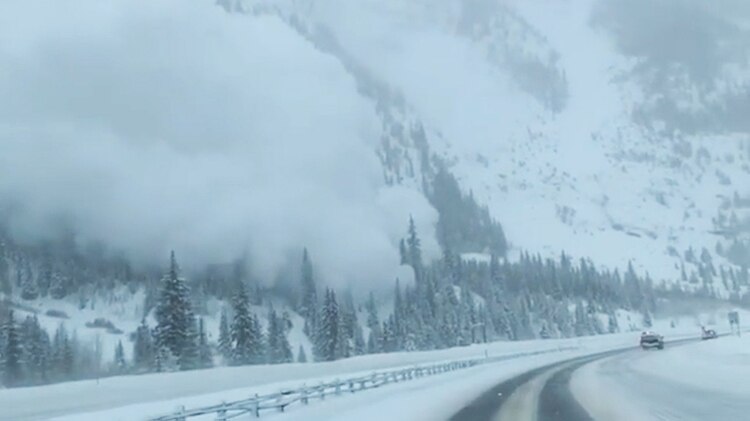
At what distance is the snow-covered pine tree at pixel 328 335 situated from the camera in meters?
110

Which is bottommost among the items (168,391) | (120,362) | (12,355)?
(168,391)

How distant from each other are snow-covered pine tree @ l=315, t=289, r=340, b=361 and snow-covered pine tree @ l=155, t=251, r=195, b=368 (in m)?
31.2

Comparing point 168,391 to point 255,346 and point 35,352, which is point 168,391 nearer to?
point 255,346

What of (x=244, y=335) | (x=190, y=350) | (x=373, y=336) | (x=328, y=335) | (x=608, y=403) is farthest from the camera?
(x=373, y=336)

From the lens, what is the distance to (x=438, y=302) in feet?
559

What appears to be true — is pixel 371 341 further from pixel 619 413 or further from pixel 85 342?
pixel 619 413

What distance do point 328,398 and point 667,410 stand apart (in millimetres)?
19295

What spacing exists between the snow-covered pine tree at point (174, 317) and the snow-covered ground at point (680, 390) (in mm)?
44377

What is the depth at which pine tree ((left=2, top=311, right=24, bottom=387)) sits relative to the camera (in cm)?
7325

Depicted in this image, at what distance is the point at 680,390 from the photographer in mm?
31641

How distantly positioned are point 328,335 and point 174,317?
34.2m

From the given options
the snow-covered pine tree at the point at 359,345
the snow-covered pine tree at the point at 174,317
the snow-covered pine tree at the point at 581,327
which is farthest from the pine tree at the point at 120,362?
the snow-covered pine tree at the point at 581,327

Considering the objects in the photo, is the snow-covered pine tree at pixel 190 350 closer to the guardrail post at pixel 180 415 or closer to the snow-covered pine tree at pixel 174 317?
the snow-covered pine tree at pixel 174 317

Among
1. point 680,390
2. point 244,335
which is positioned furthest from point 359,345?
point 680,390
